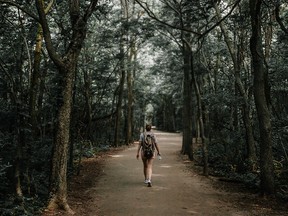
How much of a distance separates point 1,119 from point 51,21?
14.4ft

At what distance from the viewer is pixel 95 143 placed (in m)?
25.0

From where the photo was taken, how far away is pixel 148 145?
10617mm

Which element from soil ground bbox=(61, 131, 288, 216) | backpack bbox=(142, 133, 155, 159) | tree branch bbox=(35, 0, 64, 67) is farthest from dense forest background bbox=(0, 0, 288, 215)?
backpack bbox=(142, 133, 155, 159)

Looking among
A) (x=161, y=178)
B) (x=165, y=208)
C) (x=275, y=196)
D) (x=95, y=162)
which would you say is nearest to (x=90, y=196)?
(x=165, y=208)

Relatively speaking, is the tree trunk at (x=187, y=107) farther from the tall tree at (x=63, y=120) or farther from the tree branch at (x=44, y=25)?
the tree branch at (x=44, y=25)

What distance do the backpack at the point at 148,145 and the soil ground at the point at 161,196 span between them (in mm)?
1015

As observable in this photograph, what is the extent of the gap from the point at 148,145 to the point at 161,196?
189 centimetres

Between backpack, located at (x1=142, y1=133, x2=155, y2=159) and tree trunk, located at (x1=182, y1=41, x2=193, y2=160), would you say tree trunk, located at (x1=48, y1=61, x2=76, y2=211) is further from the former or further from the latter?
tree trunk, located at (x1=182, y1=41, x2=193, y2=160)

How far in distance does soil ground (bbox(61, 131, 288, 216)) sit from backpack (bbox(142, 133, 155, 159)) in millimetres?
1015

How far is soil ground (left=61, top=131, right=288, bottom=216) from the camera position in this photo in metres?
7.96

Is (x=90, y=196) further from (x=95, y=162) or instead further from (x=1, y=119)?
(x=95, y=162)

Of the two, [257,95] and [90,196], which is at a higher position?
[257,95]

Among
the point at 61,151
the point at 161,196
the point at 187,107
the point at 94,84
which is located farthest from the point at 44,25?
the point at 94,84

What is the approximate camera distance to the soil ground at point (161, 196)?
7.96 meters
